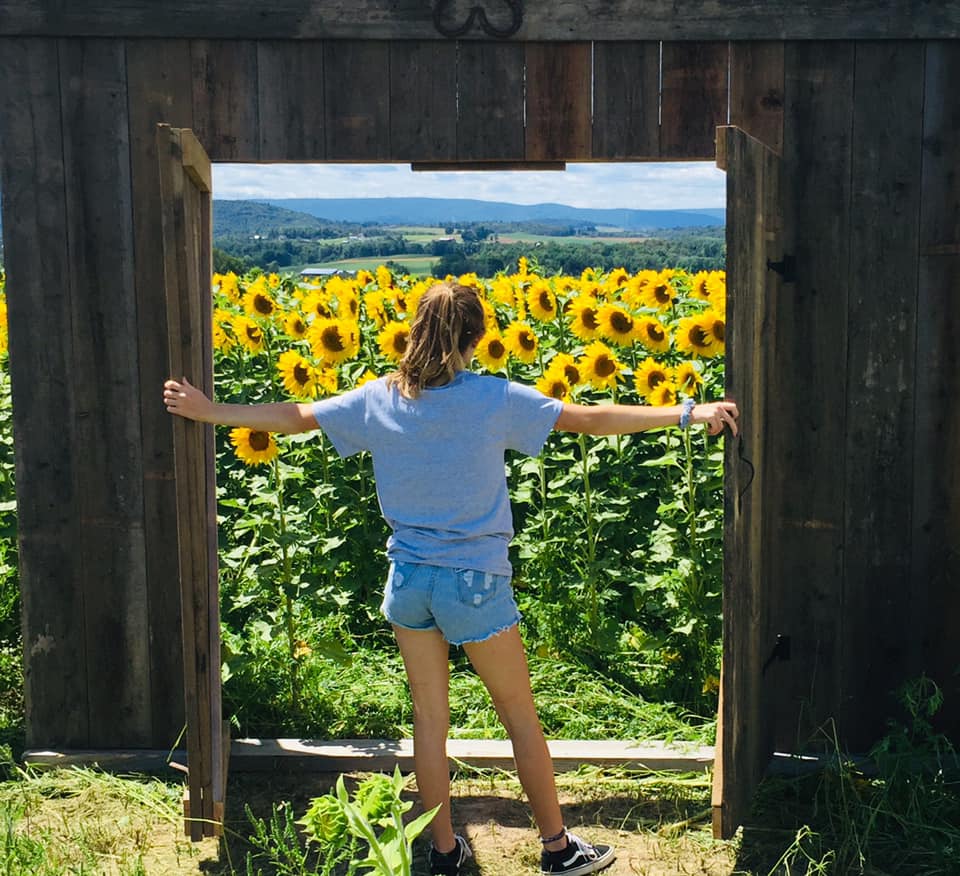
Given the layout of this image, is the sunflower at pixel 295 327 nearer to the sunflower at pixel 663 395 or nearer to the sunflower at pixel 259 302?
the sunflower at pixel 259 302

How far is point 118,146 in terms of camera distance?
16.4 ft

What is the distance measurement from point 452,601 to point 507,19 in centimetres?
214

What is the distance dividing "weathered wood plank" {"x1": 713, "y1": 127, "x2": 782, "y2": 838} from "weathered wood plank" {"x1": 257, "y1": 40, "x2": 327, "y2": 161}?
155 cm

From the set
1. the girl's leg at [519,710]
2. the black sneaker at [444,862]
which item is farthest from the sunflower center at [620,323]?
the black sneaker at [444,862]

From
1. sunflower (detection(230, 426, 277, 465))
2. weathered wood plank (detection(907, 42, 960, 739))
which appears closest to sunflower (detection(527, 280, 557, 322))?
sunflower (detection(230, 426, 277, 465))

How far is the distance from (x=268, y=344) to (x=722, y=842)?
3.34 metres

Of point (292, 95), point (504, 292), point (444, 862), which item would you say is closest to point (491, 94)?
point (292, 95)

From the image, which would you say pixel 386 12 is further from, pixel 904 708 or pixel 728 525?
pixel 904 708

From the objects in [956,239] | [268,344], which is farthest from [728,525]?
[268,344]

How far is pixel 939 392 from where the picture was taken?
16.4 feet

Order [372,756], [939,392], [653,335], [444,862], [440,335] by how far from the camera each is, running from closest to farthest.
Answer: [440,335] < [444,862] < [939,392] < [372,756] < [653,335]

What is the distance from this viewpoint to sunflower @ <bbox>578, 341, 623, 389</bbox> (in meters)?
5.83

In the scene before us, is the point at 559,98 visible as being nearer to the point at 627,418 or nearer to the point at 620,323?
the point at 627,418

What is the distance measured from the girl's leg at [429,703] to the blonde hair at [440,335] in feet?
2.33
